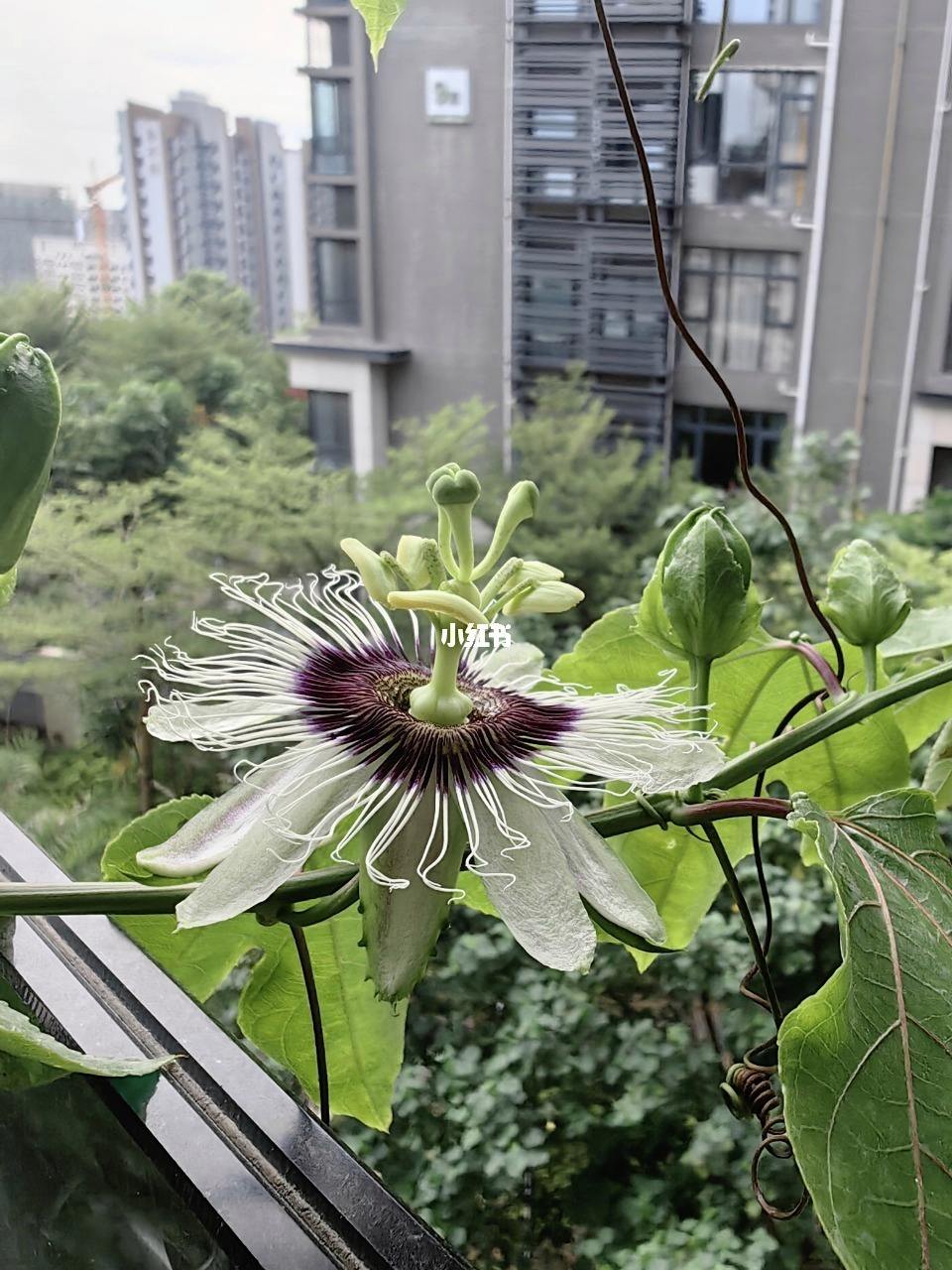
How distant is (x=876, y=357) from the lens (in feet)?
8.19

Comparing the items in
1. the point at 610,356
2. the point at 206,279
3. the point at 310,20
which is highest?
the point at 310,20

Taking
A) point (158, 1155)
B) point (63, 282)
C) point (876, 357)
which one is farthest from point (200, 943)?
point (876, 357)

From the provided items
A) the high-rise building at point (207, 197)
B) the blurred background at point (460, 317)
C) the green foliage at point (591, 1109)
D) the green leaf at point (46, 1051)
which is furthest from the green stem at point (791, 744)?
the high-rise building at point (207, 197)

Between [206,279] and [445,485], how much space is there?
7.49 feet

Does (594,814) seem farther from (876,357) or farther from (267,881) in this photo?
(876,357)

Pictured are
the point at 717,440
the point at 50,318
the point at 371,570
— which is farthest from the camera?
the point at 717,440

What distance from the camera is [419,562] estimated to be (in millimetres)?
341

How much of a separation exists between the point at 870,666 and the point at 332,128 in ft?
8.18

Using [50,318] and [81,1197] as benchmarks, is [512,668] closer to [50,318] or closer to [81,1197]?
[81,1197]

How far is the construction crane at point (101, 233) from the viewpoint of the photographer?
1992mm

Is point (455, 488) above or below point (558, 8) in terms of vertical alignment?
below

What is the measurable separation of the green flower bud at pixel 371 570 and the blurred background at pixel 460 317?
1.03 metres

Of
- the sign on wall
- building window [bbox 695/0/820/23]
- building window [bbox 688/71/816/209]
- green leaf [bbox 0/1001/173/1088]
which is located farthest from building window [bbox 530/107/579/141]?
green leaf [bbox 0/1001/173/1088]

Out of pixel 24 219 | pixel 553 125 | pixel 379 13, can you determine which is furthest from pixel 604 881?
pixel 553 125
